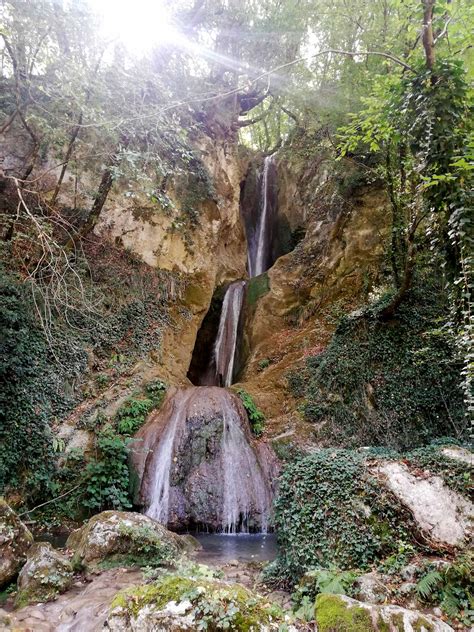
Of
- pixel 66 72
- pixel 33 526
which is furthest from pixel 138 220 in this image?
pixel 33 526

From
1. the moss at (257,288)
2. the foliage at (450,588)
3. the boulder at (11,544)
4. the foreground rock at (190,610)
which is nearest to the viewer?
the foreground rock at (190,610)

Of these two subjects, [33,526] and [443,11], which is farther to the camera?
[33,526]

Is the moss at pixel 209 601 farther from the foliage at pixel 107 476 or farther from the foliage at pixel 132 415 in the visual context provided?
the foliage at pixel 132 415

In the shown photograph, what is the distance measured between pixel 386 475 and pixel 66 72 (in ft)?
30.6

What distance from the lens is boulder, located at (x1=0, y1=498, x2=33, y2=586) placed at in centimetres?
466

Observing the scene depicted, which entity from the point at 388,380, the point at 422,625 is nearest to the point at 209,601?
the point at 422,625

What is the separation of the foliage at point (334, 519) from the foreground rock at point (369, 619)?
4.69 feet

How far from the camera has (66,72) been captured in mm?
7742

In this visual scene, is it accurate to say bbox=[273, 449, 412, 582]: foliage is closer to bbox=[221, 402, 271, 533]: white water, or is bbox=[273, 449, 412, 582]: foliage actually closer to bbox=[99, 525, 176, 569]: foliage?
bbox=[99, 525, 176, 569]: foliage

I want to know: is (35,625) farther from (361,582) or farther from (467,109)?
(467,109)

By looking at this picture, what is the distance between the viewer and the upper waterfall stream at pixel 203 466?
7789mm

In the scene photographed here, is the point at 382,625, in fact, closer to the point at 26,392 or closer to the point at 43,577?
A: the point at 43,577

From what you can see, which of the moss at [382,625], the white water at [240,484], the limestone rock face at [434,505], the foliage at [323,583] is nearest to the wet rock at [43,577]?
the foliage at [323,583]

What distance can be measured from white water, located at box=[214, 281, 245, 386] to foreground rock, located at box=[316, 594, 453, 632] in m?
11.5
